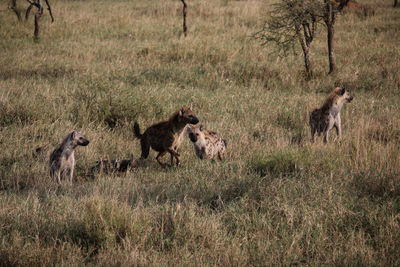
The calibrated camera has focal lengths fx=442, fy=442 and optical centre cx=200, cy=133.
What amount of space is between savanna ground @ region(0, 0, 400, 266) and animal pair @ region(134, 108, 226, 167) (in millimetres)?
332

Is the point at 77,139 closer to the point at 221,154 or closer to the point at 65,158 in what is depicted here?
the point at 65,158

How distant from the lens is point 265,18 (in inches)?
765

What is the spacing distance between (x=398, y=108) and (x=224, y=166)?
467cm

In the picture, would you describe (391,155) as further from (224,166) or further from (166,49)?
(166,49)

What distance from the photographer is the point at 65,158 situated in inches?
238

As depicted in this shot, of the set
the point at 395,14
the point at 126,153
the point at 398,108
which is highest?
the point at 395,14

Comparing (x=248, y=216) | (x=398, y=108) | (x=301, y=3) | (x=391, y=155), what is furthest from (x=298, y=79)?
(x=248, y=216)

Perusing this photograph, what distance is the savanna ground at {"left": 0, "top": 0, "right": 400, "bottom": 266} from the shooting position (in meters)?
4.13

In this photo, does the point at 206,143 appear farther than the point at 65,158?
Yes

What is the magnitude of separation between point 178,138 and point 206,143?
458mm

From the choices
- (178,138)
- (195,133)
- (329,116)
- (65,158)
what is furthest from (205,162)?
(329,116)

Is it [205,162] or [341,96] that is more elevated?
[341,96]

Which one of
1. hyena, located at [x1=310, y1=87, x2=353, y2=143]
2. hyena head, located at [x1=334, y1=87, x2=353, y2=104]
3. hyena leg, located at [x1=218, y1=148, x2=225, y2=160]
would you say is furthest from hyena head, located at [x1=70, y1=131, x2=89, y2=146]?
hyena head, located at [x1=334, y1=87, x2=353, y2=104]

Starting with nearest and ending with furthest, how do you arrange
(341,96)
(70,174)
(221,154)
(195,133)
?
(70,174) → (195,133) → (221,154) → (341,96)
